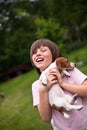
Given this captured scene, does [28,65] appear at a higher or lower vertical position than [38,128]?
lower

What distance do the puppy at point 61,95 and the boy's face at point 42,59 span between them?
0.16ft

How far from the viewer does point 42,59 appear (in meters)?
3.34

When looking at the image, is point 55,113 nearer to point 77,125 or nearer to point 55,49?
point 77,125

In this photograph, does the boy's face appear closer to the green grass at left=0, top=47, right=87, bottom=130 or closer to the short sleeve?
the short sleeve

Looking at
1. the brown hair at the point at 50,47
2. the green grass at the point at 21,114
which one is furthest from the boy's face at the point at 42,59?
the green grass at the point at 21,114

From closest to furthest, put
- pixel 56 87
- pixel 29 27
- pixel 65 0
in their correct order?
pixel 56 87 → pixel 65 0 → pixel 29 27

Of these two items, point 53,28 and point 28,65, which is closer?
point 53,28

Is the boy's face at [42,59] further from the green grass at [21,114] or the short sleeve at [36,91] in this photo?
the green grass at [21,114]

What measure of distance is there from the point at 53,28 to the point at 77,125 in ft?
134

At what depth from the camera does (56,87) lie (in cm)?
321

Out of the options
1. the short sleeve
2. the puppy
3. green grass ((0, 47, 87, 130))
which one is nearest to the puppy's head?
the puppy

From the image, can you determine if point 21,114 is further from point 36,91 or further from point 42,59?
point 42,59

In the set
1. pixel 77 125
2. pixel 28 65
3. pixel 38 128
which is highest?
pixel 77 125

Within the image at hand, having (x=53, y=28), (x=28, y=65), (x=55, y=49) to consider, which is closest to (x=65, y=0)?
(x=53, y=28)
